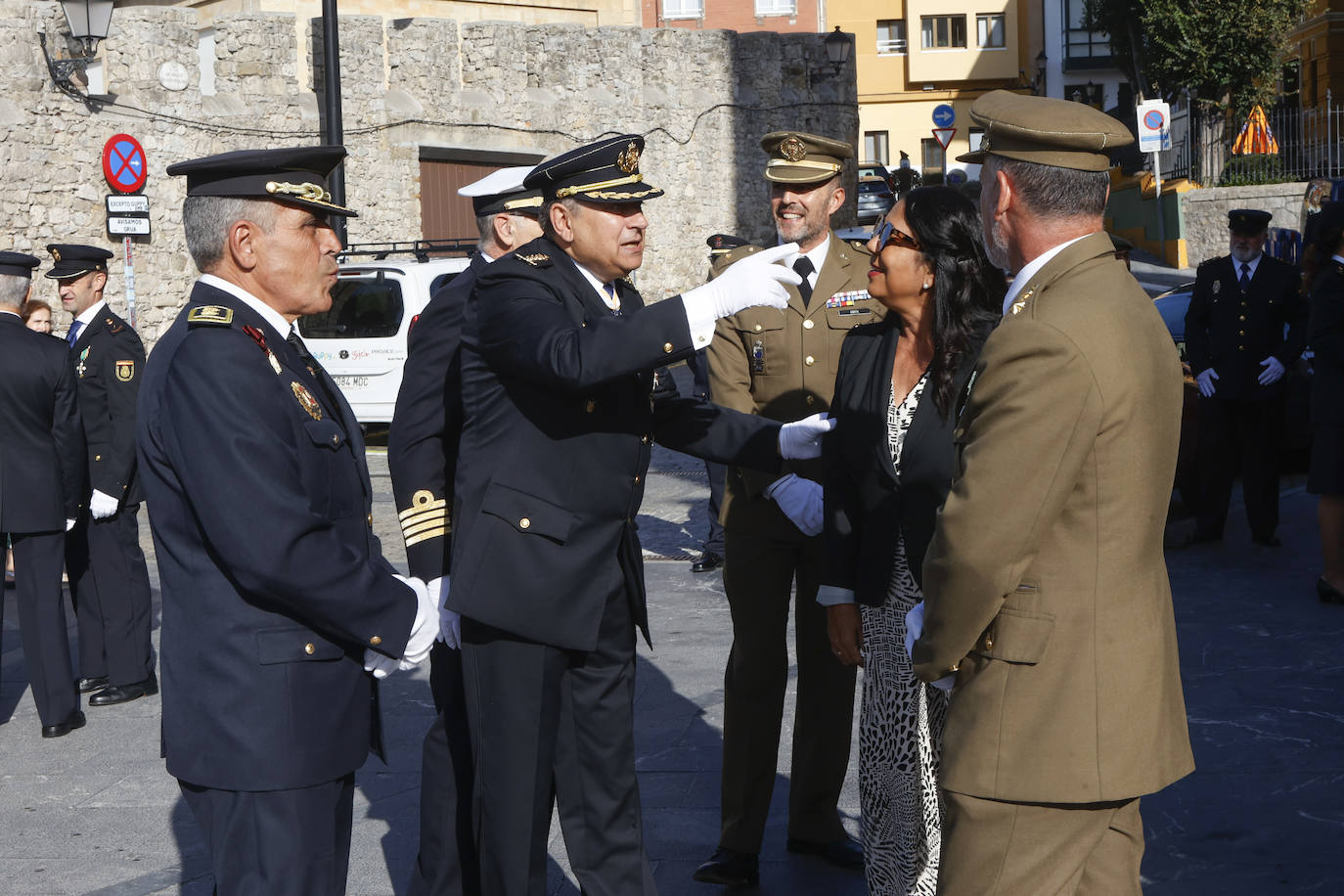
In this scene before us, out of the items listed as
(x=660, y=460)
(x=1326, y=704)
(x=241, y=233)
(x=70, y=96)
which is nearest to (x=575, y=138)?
(x=70, y=96)

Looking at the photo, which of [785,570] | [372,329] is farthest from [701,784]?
[372,329]

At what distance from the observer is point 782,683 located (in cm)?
421

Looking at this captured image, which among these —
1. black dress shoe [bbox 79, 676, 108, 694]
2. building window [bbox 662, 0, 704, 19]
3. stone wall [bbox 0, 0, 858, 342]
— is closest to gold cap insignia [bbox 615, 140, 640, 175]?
black dress shoe [bbox 79, 676, 108, 694]

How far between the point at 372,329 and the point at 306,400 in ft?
39.5

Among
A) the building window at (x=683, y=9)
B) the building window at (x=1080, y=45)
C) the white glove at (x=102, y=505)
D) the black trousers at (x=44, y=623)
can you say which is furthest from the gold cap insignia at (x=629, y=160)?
the building window at (x=1080, y=45)

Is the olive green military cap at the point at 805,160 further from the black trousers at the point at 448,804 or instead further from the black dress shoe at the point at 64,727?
the black dress shoe at the point at 64,727

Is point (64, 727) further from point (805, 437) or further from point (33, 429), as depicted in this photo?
point (805, 437)

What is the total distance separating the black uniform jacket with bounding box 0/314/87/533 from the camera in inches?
235

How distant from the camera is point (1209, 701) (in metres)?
5.48

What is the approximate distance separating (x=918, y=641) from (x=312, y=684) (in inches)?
45.8

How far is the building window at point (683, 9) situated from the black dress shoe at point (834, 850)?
43.4m

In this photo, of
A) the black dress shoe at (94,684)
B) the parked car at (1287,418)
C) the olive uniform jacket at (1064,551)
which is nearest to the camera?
the olive uniform jacket at (1064,551)

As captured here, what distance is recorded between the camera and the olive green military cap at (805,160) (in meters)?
4.37

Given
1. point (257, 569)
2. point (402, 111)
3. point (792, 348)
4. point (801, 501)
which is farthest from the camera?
point (402, 111)
